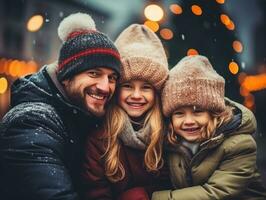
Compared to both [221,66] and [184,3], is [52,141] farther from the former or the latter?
[184,3]

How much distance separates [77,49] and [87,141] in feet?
2.59

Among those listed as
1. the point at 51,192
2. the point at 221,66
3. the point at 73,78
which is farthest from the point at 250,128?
the point at 221,66

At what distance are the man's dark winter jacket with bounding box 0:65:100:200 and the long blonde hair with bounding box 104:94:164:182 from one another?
0.84 feet

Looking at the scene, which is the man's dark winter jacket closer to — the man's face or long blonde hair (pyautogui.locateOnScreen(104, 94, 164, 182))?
the man's face

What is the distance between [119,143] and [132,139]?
0.15m

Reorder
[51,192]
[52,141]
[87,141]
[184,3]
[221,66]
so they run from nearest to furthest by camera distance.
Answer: [51,192], [52,141], [87,141], [221,66], [184,3]

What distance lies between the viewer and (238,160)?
3.97 meters

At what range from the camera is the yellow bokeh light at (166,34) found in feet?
37.2

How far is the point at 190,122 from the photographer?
4117 millimetres

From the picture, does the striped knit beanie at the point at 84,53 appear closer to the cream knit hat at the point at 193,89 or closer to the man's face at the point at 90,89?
the man's face at the point at 90,89

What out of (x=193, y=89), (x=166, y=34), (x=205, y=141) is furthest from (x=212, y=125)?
(x=166, y=34)

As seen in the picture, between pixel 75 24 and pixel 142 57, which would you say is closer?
pixel 75 24

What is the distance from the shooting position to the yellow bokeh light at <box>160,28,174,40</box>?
1135 centimetres

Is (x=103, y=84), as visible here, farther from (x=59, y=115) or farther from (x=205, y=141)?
(x=205, y=141)
